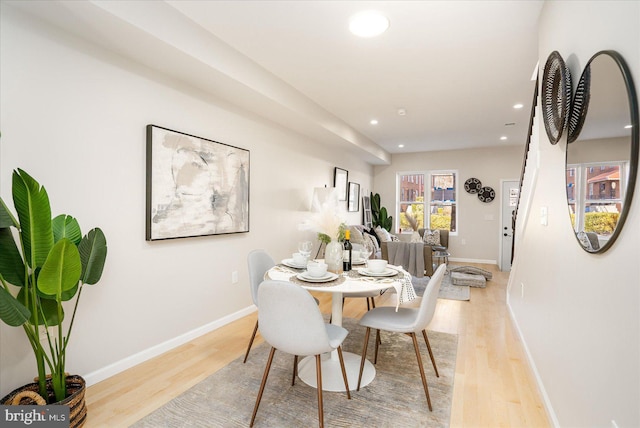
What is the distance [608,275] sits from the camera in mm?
1151

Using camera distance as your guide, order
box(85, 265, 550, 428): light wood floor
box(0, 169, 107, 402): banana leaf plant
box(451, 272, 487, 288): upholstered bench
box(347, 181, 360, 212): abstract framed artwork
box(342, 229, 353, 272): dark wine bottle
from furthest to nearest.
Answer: box(347, 181, 360, 212): abstract framed artwork < box(451, 272, 487, 288): upholstered bench < box(342, 229, 353, 272): dark wine bottle < box(85, 265, 550, 428): light wood floor < box(0, 169, 107, 402): banana leaf plant

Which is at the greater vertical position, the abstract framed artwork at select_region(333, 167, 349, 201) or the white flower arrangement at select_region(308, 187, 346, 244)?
the abstract framed artwork at select_region(333, 167, 349, 201)

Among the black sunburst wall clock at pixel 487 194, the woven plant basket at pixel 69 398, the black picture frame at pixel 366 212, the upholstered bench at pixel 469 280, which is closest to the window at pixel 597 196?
the woven plant basket at pixel 69 398

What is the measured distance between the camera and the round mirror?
1022 millimetres

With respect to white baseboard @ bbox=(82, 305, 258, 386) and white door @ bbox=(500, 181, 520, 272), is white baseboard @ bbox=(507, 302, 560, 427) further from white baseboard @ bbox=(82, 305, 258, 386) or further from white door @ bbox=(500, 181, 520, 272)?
white door @ bbox=(500, 181, 520, 272)

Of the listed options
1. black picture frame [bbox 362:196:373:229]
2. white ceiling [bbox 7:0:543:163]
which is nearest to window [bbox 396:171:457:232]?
black picture frame [bbox 362:196:373:229]

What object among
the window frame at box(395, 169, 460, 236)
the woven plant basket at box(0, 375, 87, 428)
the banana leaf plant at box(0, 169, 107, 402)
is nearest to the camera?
the banana leaf plant at box(0, 169, 107, 402)

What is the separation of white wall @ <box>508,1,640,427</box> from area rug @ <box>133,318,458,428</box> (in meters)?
0.68

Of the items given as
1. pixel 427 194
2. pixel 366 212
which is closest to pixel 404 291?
pixel 366 212

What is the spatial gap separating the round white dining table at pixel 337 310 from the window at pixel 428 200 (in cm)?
542

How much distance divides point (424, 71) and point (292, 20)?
1.47 m

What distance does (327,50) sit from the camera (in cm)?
283

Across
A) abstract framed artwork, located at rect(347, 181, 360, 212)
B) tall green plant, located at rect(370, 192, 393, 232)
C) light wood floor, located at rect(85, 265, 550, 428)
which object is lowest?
light wood floor, located at rect(85, 265, 550, 428)

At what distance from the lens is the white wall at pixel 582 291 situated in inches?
39.4
